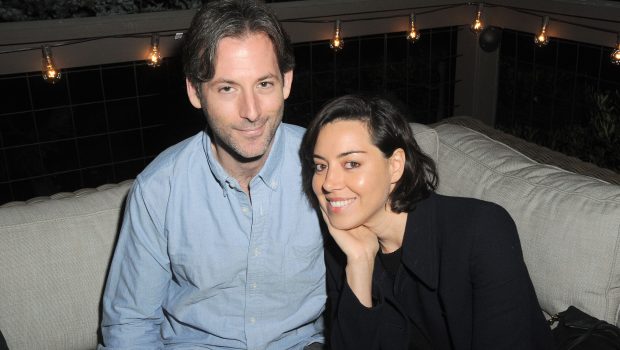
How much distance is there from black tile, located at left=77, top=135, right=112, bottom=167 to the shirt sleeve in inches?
110

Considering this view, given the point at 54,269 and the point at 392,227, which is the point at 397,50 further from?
the point at 54,269

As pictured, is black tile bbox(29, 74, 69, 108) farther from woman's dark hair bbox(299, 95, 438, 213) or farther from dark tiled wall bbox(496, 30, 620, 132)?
dark tiled wall bbox(496, 30, 620, 132)

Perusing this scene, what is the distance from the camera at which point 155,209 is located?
5.70 ft

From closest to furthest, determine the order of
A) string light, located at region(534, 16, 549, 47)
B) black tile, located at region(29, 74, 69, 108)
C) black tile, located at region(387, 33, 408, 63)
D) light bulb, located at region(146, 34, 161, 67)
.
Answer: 1. light bulb, located at region(146, 34, 161, 67)
2. string light, located at region(534, 16, 549, 47)
3. black tile, located at region(29, 74, 69, 108)
4. black tile, located at region(387, 33, 408, 63)

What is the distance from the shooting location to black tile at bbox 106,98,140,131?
179 inches

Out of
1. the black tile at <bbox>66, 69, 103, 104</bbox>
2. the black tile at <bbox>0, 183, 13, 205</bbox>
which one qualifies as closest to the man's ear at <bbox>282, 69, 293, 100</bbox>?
the black tile at <bbox>66, 69, 103, 104</bbox>

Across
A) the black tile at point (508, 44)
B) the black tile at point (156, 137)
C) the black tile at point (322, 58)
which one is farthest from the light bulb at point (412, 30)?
the black tile at point (156, 137)

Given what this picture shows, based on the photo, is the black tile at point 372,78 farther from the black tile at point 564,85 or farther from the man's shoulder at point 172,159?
the man's shoulder at point 172,159

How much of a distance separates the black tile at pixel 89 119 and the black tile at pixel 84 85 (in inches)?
4.2

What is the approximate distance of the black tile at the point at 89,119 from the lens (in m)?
4.51

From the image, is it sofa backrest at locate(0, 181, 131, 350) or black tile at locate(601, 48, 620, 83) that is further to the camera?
black tile at locate(601, 48, 620, 83)

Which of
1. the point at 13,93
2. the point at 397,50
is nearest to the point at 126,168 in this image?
the point at 13,93

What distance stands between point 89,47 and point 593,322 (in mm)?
3161

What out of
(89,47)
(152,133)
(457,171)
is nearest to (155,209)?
(457,171)
